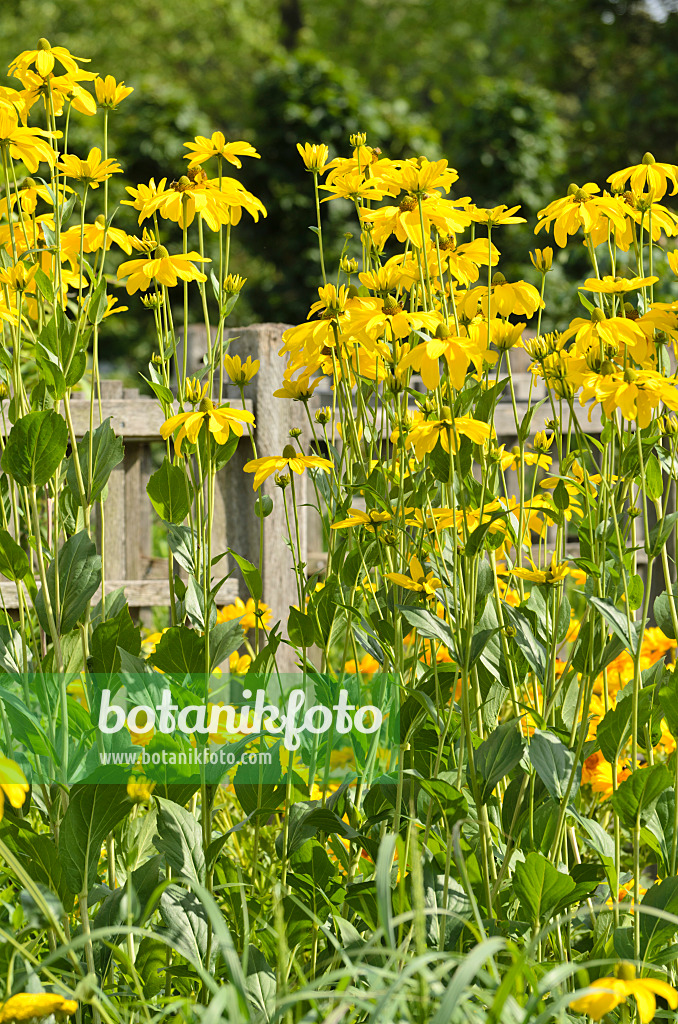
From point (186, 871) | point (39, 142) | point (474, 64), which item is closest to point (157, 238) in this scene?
point (39, 142)

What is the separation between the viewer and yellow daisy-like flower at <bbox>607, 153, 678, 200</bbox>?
116 centimetres

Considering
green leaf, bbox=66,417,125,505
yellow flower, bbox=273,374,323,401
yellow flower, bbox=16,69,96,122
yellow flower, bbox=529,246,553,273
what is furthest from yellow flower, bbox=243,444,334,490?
yellow flower, bbox=16,69,96,122

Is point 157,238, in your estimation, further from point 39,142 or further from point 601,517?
point 601,517

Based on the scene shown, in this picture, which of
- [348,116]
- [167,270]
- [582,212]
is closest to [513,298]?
[582,212]

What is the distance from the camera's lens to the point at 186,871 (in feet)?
3.59

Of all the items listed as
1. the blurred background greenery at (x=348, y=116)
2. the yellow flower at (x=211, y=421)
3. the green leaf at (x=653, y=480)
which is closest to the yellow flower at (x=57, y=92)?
the yellow flower at (x=211, y=421)

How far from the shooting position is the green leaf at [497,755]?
1.08m

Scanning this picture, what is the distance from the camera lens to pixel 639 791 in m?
1.07

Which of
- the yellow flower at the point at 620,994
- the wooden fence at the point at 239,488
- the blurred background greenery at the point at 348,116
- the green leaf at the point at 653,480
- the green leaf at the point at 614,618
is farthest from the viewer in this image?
the blurred background greenery at the point at 348,116

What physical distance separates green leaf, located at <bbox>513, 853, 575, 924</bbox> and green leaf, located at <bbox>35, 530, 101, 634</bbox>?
622 mm

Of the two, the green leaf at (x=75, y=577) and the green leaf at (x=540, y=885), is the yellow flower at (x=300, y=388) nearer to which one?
the green leaf at (x=75, y=577)

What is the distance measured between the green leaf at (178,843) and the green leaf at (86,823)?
2.0 inches

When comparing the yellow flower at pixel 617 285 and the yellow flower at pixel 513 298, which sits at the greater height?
the yellow flower at pixel 513 298

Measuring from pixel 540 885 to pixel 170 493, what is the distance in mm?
689
